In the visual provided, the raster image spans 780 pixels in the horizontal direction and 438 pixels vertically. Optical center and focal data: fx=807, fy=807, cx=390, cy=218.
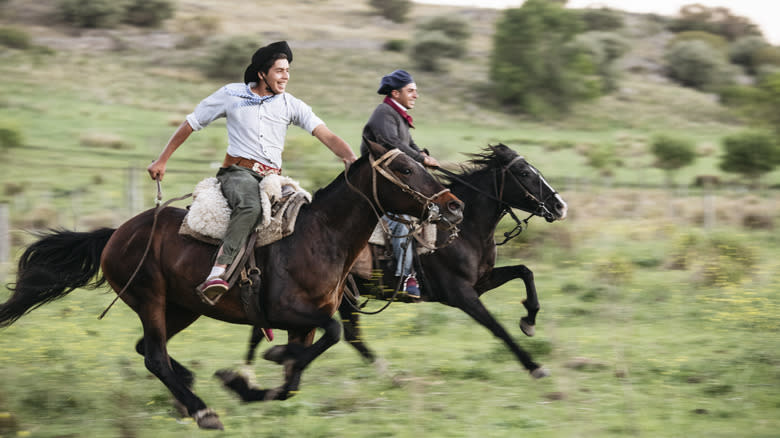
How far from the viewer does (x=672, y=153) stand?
3225 centimetres

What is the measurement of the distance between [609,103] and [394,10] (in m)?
36.4

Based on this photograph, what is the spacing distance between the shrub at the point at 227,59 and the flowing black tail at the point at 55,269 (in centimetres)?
4731

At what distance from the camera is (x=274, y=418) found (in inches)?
233

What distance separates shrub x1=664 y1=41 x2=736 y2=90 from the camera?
2630 inches

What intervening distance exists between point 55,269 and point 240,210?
1.89 meters

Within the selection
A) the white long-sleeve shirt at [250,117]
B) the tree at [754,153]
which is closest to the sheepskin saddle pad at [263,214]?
the white long-sleeve shirt at [250,117]

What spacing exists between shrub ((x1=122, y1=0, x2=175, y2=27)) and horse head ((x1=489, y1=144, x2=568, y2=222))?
6078 centimetres

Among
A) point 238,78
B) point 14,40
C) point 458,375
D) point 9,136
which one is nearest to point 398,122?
point 458,375

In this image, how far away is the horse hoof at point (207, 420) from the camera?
5469 millimetres

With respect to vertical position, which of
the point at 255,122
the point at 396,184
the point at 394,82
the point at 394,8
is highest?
the point at 394,82

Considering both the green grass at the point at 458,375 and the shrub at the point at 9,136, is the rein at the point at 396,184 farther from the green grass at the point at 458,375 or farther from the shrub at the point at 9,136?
the shrub at the point at 9,136

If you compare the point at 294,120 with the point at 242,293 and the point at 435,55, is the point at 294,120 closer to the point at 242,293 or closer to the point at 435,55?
the point at 242,293

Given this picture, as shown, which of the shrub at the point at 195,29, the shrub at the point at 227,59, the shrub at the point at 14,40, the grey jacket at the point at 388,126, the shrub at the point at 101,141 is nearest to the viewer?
the grey jacket at the point at 388,126

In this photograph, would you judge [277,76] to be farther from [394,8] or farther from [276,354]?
[394,8]
